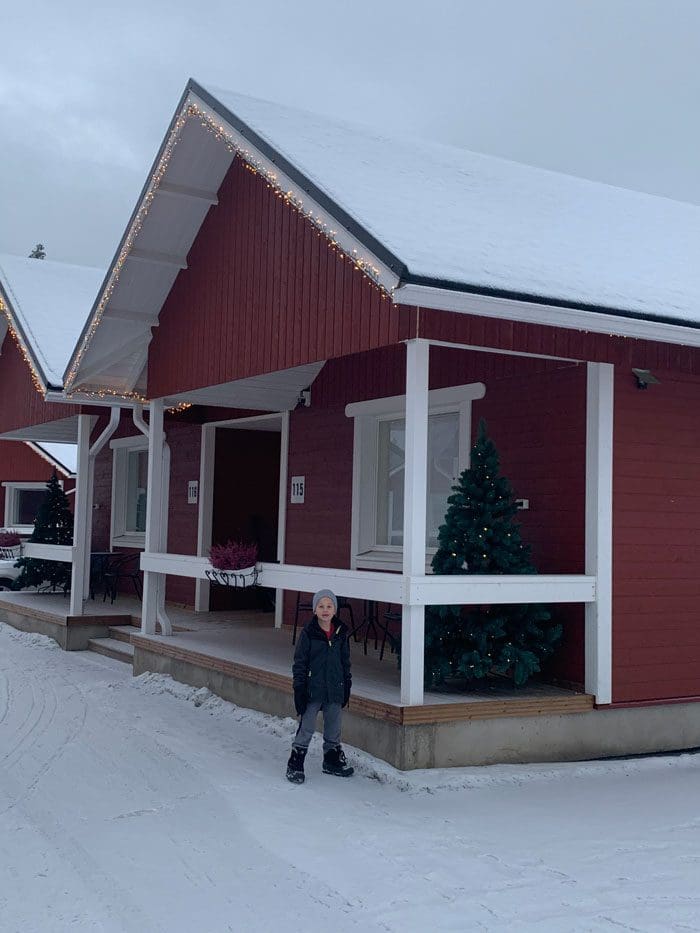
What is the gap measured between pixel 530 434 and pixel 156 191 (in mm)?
4331

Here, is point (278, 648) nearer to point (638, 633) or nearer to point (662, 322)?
point (638, 633)

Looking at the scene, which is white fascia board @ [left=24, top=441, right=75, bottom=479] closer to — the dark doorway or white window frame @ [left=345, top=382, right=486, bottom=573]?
the dark doorway

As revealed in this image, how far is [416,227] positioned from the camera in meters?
7.84

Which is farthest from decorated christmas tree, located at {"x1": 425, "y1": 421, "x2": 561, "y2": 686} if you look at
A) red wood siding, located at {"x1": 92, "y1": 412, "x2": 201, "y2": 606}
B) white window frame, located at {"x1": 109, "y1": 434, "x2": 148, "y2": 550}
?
white window frame, located at {"x1": 109, "y1": 434, "x2": 148, "y2": 550}

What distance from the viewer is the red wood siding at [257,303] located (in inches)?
318

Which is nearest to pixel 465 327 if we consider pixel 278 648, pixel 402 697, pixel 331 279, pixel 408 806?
pixel 331 279

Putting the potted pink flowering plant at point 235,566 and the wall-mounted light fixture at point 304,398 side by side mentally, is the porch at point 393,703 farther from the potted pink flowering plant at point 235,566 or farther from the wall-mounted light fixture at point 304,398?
the wall-mounted light fixture at point 304,398

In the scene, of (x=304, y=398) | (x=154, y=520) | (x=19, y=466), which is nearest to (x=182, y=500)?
(x=304, y=398)

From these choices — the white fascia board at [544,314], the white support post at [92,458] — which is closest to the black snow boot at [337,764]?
the white fascia board at [544,314]

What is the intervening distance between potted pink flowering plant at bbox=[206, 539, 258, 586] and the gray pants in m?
2.45

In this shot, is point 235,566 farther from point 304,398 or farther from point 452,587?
point 304,398

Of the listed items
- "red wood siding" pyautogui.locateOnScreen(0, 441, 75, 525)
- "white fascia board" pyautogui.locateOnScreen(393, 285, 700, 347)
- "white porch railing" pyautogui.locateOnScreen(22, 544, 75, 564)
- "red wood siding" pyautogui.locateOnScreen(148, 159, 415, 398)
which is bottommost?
"white porch railing" pyautogui.locateOnScreen(22, 544, 75, 564)

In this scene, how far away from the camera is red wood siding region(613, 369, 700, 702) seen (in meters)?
8.25

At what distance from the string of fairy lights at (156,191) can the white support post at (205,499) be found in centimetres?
243
